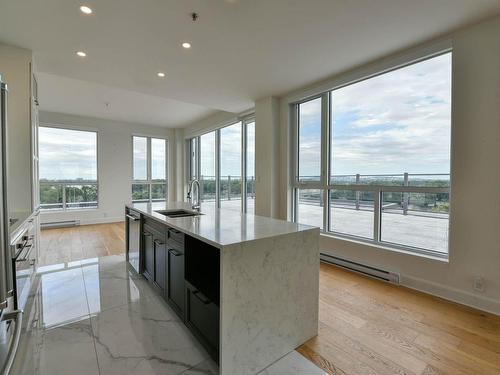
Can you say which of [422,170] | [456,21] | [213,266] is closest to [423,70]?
[456,21]

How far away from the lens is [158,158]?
805 centimetres

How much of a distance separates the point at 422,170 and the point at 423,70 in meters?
1.15

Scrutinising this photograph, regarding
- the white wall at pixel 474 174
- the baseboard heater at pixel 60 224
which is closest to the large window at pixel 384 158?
the white wall at pixel 474 174

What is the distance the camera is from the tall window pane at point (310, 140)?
157 inches

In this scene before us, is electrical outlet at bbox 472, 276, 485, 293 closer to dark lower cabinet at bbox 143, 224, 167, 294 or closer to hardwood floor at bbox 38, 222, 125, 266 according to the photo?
dark lower cabinet at bbox 143, 224, 167, 294

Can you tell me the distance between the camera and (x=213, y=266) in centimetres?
214

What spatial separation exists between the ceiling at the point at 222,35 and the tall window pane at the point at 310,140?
450mm

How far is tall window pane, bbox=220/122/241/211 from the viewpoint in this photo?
584 centimetres

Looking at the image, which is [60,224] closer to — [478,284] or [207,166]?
[207,166]

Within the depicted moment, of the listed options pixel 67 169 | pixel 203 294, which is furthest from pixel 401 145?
pixel 67 169

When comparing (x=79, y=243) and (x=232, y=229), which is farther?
(x=79, y=243)

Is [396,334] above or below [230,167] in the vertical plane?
below

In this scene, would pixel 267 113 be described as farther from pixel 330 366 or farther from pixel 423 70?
pixel 330 366

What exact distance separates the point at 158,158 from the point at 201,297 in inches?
277
